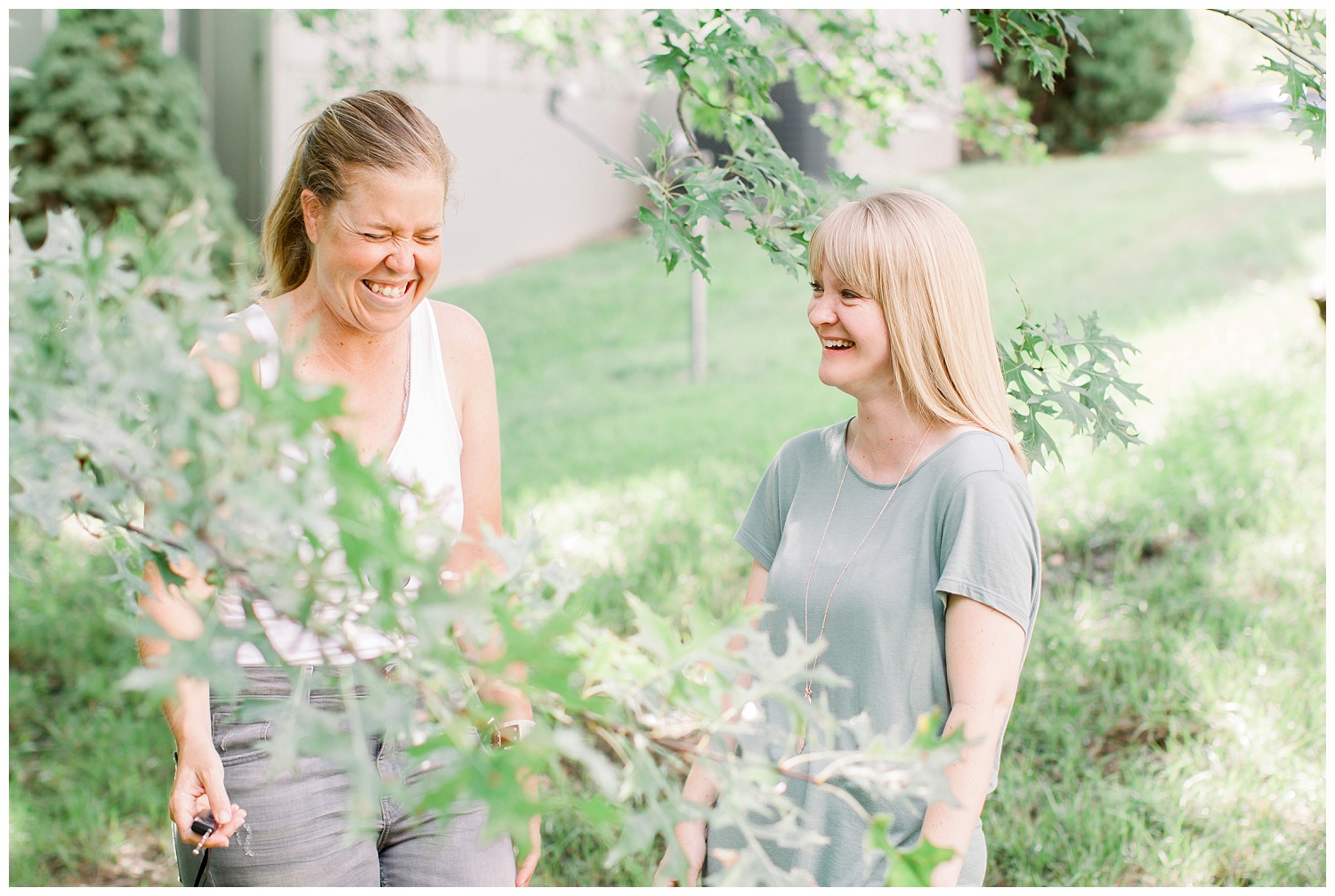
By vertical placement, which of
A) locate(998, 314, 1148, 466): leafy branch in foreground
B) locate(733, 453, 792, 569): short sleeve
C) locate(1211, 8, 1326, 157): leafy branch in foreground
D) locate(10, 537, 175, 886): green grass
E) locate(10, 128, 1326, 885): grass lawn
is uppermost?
locate(1211, 8, 1326, 157): leafy branch in foreground

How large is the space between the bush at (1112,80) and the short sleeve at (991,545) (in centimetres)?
1559

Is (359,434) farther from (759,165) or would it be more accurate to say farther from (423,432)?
(759,165)

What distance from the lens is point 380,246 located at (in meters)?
1.89

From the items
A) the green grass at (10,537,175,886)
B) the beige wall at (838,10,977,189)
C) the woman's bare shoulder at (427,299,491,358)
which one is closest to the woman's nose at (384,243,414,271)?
the woman's bare shoulder at (427,299,491,358)

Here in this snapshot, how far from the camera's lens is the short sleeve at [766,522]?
2.21 meters

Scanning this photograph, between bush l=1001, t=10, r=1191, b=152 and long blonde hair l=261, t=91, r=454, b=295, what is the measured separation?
1558cm

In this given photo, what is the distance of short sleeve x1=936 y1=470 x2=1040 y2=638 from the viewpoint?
1748 mm

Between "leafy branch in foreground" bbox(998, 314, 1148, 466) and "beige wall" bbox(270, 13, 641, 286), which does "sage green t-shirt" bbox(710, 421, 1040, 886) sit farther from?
"beige wall" bbox(270, 13, 641, 286)

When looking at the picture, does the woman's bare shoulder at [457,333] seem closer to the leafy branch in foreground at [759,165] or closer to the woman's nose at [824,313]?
the leafy branch in foreground at [759,165]

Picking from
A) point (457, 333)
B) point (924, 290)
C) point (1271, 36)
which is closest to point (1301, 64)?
point (1271, 36)

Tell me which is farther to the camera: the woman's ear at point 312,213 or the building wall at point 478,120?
the building wall at point 478,120

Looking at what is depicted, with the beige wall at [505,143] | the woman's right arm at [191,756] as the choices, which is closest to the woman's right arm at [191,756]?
the woman's right arm at [191,756]

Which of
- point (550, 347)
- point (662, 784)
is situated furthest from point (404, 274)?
point (550, 347)

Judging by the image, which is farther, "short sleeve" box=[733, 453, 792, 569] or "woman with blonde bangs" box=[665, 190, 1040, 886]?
"short sleeve" box=[733, 453, 792, 569]
